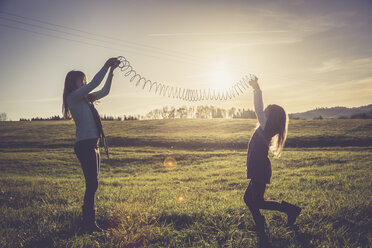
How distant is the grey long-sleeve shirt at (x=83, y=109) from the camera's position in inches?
168

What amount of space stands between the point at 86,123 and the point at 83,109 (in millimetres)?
273

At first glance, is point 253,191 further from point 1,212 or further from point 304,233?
point 1,212

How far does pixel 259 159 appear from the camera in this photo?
4660 millimetres

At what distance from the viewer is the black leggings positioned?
14.3 feet

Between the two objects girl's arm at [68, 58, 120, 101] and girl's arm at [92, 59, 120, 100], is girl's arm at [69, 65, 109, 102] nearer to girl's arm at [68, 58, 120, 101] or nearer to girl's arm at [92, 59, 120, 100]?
girl's arm at [68, 58, 120, 101]

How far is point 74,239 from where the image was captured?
4.41 meters

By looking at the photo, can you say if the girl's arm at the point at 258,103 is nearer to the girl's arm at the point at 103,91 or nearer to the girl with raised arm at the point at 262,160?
the girl with raised arm at the point at 262,160

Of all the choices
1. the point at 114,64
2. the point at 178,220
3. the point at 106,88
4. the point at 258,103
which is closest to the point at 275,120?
the point at 258,103

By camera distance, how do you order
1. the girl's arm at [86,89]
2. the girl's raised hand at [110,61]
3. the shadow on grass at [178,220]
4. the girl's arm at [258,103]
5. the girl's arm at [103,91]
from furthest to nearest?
the shadow on grass at [178,220]
the girl's arm at [103,91]
the girl's arm at [258,103]
the girl's raised hand at [110,61]
the girl's arm at [86,89]

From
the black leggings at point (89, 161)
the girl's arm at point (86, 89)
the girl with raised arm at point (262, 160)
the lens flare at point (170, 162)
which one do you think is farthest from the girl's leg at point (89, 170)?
the lens flare at point (170, 162)

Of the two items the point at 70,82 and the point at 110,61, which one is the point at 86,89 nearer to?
the point at 70,82

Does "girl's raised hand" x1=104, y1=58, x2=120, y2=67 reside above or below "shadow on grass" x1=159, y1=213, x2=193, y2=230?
above

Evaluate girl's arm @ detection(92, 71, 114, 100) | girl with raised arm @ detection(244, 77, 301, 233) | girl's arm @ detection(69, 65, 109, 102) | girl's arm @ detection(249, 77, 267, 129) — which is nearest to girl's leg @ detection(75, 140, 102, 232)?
girl's arm @ detection(69, 65, 109, 102)

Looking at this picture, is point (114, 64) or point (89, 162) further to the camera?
point (114, 64)
